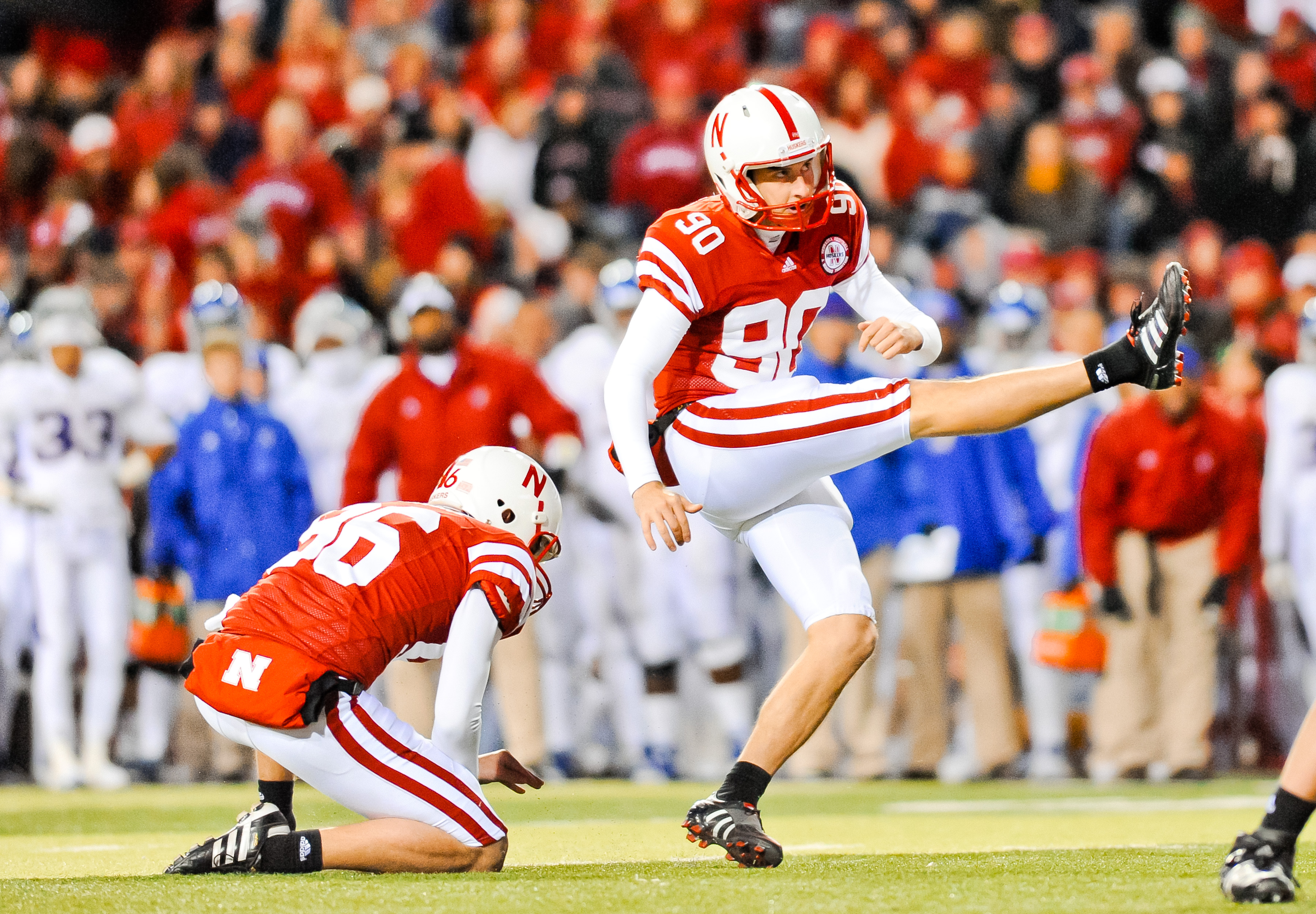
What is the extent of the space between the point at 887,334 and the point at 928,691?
4428 mm

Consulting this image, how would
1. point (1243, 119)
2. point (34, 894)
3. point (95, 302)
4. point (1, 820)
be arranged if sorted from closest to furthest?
point (34, 894), point (1, 820), point (95, 302), point (1243, 119)

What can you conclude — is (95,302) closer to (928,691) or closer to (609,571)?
(609,571)

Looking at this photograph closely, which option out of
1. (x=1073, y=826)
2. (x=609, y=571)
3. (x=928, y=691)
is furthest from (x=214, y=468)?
(x=1073, y=826)

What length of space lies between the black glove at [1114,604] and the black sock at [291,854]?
206 inches

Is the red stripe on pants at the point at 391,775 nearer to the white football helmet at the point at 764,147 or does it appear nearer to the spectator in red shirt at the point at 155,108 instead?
the white football helmet at the point at 764,147

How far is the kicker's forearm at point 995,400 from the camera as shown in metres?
4.41

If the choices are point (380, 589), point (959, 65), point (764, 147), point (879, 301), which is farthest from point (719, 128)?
point (959, 65)

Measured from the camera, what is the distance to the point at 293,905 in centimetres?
379

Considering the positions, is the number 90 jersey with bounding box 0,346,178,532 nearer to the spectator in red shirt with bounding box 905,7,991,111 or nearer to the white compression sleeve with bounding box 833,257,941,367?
the white compression sleeve with bounding box 833,257,941,367

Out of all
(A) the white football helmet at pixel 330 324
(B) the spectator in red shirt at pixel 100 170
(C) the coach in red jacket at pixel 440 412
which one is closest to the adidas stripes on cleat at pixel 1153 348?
(C) the coach in red jacket at pixel 440 412

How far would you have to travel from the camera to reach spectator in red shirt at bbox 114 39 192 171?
12609 mm

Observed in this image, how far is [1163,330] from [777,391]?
950mm

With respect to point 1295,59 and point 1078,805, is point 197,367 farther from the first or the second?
point 1295,59

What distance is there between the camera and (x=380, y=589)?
4.45 m
